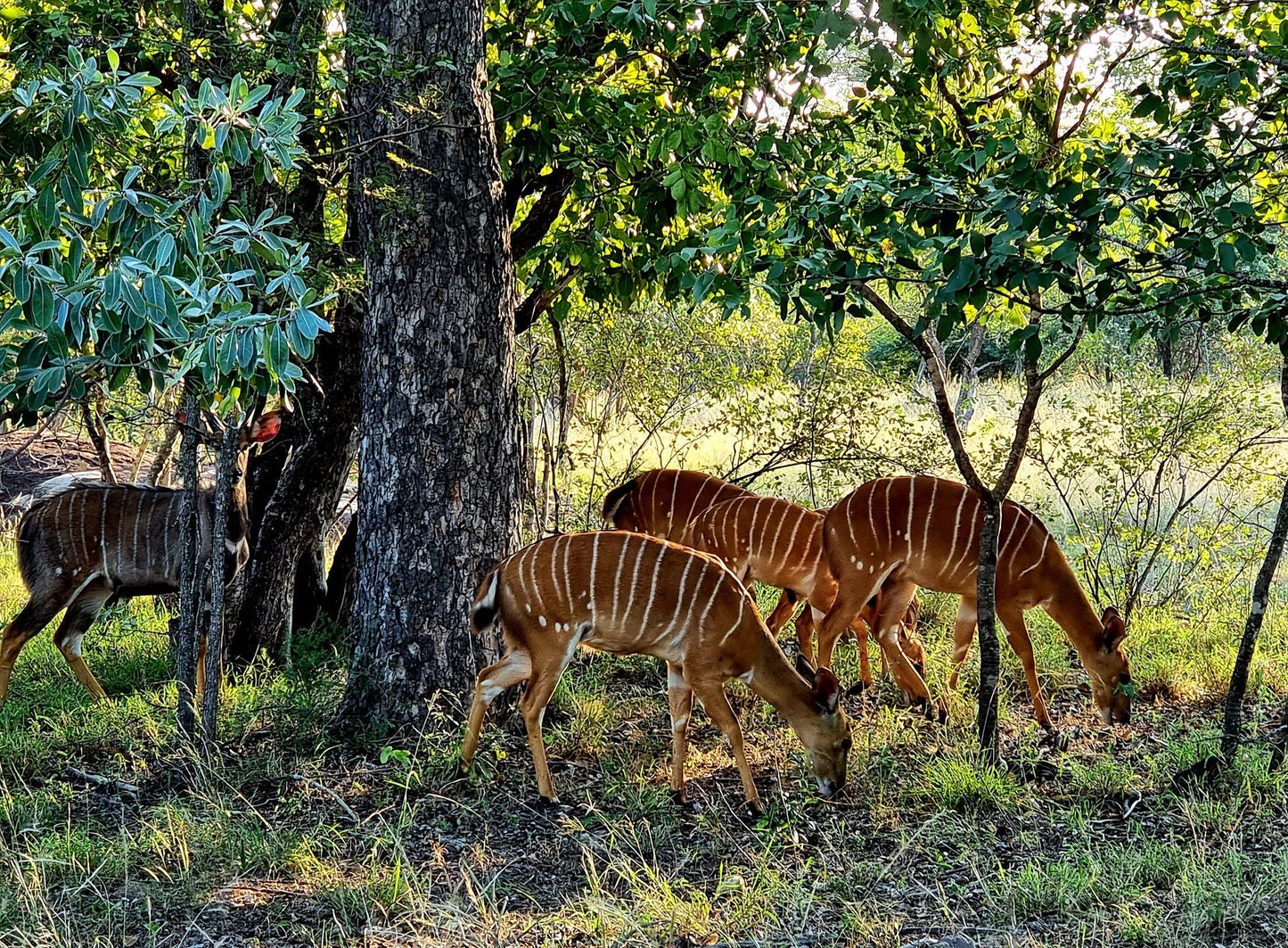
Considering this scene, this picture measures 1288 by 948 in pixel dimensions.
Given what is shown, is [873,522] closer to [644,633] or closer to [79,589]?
[644,633]

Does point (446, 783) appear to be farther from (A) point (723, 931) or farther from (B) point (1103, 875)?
(B) point (1103, 875)

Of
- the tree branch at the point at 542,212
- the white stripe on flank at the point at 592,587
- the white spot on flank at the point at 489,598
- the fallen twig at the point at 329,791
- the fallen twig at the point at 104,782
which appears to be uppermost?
the tree branch at the point at 542,212

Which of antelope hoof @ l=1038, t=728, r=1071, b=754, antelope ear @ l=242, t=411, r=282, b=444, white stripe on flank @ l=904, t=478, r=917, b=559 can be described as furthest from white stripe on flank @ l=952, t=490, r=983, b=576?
antelope ear @ l=242, t=411, r=282, b=444

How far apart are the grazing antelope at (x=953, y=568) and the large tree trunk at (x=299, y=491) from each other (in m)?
2.98

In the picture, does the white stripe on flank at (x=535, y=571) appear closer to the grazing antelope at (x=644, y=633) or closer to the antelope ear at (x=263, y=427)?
the grazing antelope at (x=644, y=633)

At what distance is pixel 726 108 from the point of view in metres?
6.27

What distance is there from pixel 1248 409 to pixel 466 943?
657cm

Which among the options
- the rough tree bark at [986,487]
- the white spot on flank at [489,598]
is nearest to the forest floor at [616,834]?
the rough tree bark at [986,487]

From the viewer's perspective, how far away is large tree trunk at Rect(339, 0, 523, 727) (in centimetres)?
550

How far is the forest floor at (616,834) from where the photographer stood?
3.95 m

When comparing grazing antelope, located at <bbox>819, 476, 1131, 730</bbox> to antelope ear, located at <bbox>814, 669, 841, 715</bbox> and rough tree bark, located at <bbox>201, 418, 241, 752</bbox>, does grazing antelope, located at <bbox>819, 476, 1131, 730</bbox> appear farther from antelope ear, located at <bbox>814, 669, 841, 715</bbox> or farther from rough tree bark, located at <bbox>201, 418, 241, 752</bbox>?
rough tree bark, located at <bbox>201, 418, 241, 752</bbox>

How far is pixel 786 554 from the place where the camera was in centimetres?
722

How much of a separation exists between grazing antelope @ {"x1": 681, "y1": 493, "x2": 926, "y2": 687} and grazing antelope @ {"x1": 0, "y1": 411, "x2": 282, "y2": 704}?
2950 millimetres

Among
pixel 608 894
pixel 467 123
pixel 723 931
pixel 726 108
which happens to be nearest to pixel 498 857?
pixel 608 894
